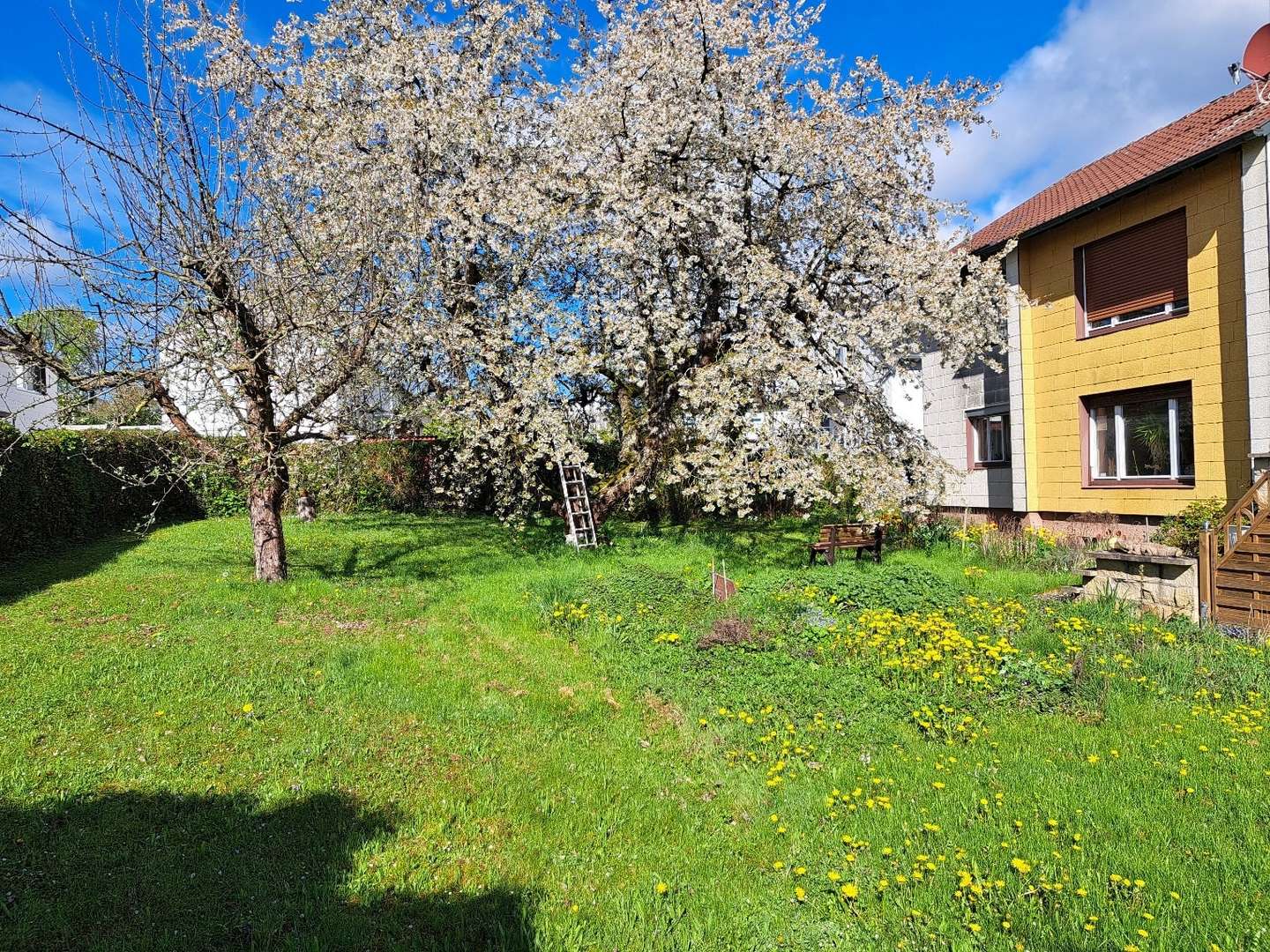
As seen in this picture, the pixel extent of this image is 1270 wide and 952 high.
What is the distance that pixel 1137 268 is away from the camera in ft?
40.9

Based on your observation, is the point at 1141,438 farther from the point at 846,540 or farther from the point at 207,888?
the point at 207,888

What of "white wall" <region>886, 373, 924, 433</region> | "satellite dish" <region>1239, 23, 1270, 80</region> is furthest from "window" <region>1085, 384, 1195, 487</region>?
"white wall" <region>886, 373, 924, 433</region>

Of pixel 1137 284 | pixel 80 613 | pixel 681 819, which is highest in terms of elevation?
pixel 1137 284

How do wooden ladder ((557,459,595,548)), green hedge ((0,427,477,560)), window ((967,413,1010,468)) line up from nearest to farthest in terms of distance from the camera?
green hedge ((0,427,477,560)) → wooden ladder ((557,459,595,548)) → window ((967,413,1010,468))

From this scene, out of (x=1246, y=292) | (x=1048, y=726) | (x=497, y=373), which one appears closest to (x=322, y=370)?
(x=497, y=373)

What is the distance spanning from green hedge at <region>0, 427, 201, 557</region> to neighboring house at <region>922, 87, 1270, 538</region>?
14792mm

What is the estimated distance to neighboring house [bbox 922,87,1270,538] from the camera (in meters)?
10.6

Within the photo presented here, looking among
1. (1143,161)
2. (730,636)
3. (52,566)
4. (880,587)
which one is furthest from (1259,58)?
(52,566)

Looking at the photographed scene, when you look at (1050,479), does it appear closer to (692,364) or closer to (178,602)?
(692,364)

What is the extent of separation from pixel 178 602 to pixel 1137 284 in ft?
49.9

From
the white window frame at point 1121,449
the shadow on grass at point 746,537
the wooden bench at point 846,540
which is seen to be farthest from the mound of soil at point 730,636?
the white window frame at point 1121,449

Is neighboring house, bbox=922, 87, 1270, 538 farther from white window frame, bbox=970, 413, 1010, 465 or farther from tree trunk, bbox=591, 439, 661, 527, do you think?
tree trunk, bbox=591, 439, 661, 527

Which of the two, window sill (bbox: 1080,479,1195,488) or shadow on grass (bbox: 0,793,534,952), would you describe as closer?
shadow on grass (bbox: 0,793,534,952)

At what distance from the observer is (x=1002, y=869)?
3.55 meters
